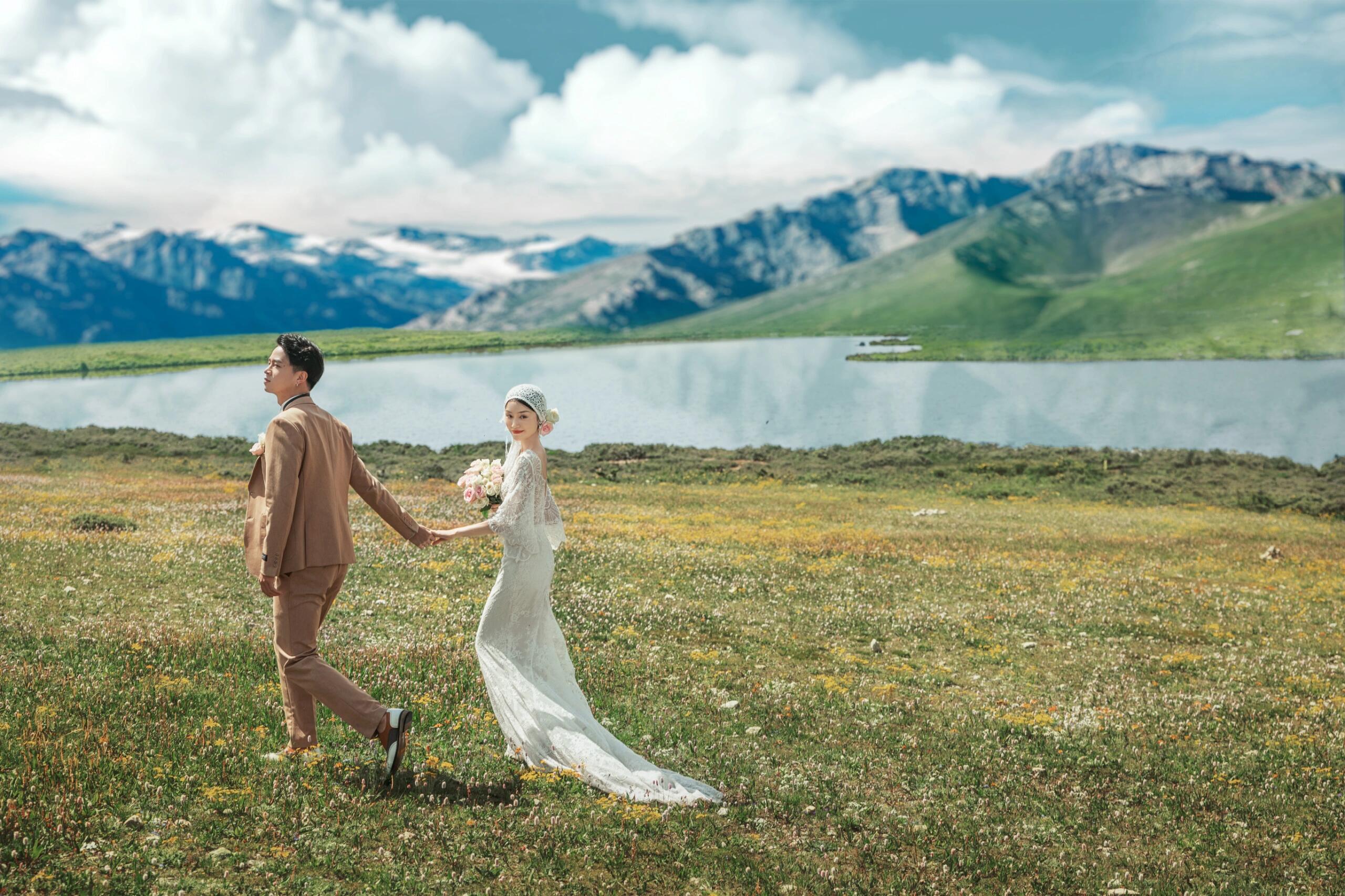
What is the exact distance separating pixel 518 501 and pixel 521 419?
89cm

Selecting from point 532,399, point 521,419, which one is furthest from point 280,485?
point 532,399

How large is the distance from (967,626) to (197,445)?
65.2 m

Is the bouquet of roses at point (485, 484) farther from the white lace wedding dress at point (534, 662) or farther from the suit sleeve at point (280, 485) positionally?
the suit sleeve at point (280, 485)

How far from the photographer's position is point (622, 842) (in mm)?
8125

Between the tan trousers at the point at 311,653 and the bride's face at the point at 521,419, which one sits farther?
the bride's face at the point at 521,419

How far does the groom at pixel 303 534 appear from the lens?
8.45 metres

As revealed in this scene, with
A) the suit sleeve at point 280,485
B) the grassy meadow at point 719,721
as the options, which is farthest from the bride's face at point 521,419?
the grassy meadow at point 719,721

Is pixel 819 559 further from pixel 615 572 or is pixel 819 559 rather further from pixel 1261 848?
pixel 1261 848

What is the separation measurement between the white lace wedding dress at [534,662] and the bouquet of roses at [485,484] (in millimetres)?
289

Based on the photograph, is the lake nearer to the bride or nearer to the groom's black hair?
the bride

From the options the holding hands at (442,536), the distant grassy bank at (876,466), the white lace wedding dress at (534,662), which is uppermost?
the holding hands at (442,536)

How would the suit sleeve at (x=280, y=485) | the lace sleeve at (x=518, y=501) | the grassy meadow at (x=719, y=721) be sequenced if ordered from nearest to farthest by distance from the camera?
1. the grassy meadow at (x=719, y=721)
2. the suit sleeve at (x=280, y=485)
3. the lace sleeve at (x=518, y=501)

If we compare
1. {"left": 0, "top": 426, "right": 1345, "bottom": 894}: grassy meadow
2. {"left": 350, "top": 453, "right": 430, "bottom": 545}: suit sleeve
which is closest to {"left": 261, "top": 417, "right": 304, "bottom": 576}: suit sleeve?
{"left": 350, "top": 453, "right": 430, "bottom": 545}: suit sleeve

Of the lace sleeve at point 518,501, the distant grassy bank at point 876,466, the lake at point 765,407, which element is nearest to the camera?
the lace sleeve at point 518,501
